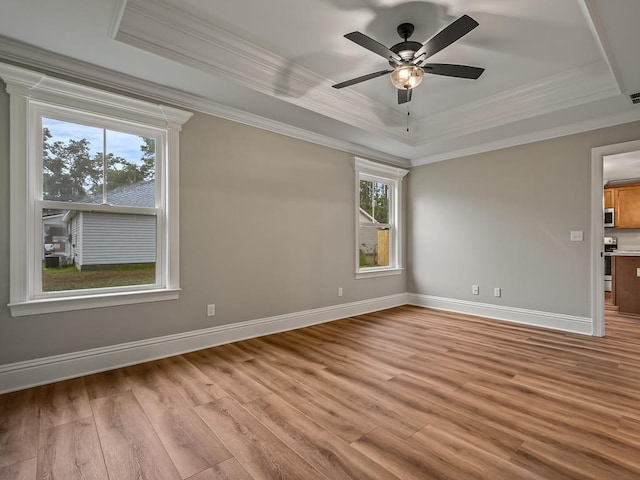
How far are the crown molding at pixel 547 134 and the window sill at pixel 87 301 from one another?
4.37 meters

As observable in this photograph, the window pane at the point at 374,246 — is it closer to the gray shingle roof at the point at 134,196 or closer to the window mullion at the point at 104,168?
the gray shingle roof at the point at 134,196

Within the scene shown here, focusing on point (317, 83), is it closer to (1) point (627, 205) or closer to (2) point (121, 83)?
(2) point (121, 83)

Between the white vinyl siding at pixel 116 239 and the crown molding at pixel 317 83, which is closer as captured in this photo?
the crown molding at pixel 317 83

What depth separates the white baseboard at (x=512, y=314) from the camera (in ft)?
12.9

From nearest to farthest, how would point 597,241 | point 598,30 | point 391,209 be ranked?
1. point 598,30
2. point 597,241
3. point 391,209

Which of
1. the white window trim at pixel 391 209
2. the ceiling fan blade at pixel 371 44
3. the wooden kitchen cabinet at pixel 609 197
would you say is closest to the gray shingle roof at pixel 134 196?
the ceiling fan blade at pixel 371 44

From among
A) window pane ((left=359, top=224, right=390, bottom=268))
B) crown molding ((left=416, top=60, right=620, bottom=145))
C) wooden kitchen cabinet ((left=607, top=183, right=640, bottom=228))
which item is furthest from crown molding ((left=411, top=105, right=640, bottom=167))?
wooden kitchen cabinet ((left=607, top=183, right=640, bottom=228))

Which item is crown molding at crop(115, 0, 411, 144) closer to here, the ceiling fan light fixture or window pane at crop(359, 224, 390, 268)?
the ceiling fan light fixture

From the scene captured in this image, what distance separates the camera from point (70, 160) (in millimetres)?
2721

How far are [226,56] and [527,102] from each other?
330 cm

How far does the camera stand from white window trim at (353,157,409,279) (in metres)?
4.88

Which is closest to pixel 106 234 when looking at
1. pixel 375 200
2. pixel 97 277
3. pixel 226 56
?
pixel 97 277

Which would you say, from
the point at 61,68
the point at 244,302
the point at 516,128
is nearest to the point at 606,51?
the point at 516,128

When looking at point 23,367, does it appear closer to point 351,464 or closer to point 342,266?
point 351,464
